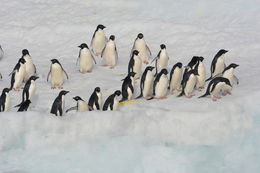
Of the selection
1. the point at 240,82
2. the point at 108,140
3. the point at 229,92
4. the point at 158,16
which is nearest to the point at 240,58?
the point at 240,82

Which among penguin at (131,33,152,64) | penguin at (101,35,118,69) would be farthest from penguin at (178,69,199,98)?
penguin at (101,35,118,69)

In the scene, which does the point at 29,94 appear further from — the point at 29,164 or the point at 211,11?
the point at 211,11

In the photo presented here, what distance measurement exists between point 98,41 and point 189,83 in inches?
118

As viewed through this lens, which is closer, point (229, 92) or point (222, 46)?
point (229, 92)

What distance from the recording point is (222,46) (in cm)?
1052

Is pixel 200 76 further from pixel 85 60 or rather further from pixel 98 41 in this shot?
pixel 98 41

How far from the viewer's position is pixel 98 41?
406 inches

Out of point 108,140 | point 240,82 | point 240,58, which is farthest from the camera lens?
point 240,58

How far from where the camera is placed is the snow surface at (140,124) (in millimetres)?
6398

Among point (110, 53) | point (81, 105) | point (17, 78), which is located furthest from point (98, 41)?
point (81, 105)

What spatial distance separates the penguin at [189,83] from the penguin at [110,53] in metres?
1.98

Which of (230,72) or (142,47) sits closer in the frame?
(230,72)

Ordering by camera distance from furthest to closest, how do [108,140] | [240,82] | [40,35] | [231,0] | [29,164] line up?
[231,0], [40,35], [240,82], [108,140], [29,164]

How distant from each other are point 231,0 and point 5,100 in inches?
271
